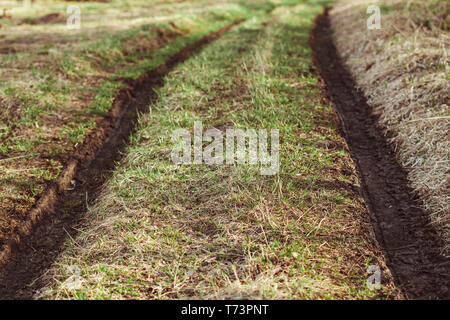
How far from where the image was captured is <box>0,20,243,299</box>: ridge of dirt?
339 centimetres

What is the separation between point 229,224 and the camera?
12.1 feet

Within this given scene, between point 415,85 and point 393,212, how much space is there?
2926mm

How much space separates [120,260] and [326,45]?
30.8 feet

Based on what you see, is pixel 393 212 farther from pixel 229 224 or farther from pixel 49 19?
pixel 49 19

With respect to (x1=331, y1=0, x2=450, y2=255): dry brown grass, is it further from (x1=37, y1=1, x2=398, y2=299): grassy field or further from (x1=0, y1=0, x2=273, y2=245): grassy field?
(x1=0, y1=0, x2=273, y2=245): grassy field

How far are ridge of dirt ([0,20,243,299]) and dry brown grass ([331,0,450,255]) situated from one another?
3656 millimetres

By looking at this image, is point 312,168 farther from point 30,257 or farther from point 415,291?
point 30,257

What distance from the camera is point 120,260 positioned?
3336 millimetres

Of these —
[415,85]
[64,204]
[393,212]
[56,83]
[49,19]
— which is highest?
[49,19]

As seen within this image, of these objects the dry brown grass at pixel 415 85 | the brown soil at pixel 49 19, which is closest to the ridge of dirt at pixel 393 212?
the dry brown grass at pixel 415 85

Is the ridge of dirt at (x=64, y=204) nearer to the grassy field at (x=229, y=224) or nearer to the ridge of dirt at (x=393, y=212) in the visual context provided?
the grassy field at (x=229, y=224)

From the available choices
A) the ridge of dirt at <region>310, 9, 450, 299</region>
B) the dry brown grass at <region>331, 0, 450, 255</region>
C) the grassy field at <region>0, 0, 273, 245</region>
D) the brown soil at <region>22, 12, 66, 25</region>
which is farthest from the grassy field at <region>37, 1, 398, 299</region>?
the brown soil at <region>22, 12, 66, 25</region>

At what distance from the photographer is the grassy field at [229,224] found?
3031 mm

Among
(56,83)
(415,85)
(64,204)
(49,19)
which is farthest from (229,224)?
(49,19)
